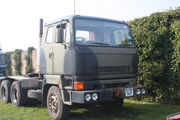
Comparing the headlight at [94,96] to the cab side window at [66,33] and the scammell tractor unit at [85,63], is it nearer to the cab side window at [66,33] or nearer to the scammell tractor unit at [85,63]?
the scammell tractor unit at [85,63]

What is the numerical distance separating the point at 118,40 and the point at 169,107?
277cm

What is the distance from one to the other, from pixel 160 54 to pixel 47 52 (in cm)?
357

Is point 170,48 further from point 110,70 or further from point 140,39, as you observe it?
point 110,70

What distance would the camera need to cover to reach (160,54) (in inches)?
330

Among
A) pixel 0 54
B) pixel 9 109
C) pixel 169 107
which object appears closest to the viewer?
pixel 169 107

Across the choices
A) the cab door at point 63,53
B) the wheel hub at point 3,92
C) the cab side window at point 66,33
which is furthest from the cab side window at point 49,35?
the wheel hub at point 3,92

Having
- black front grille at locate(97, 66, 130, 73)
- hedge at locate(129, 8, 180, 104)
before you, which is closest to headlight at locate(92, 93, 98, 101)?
black front grille at locate(97, 66, 130, 73)

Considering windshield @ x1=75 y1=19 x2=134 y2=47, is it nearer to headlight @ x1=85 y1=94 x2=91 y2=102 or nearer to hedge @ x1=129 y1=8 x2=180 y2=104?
headlight @ x1=85 y1=94 x2=91 y2=102

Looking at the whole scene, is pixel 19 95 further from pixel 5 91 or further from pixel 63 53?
pixel 63 53

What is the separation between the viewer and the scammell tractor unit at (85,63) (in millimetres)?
6129

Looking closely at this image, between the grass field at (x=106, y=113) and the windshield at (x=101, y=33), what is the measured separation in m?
1.93

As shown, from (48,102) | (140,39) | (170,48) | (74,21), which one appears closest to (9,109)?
(48,102)

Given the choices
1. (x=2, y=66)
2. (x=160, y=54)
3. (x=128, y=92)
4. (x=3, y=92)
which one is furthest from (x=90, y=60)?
(x=2, y=66)

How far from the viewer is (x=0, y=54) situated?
537 inches
